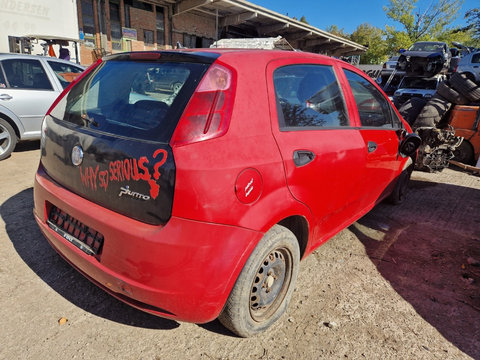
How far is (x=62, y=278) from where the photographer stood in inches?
98.4

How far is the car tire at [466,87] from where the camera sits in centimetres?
618

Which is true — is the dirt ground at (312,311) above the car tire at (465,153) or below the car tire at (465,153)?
below

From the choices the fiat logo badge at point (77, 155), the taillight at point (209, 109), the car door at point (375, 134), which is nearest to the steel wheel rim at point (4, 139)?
the fiat logo badge at point (77, 155)

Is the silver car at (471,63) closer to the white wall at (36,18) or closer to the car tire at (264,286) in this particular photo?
the car tire at (264,286)

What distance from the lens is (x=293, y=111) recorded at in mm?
2176

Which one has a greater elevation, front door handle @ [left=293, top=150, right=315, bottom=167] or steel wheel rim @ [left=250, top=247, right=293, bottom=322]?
front door handle @ [left=293, top=150, right=315, bottom=167]

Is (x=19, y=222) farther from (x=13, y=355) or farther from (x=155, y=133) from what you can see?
(x=155, y=133)

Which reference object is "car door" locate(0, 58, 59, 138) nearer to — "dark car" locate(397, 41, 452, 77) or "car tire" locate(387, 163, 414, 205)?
"car tire" locate(387, 163, 414, 205)

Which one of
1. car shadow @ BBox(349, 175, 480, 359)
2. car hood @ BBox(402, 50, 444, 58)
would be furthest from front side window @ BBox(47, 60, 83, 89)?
car hood @ BBox(402, 50, 444, 58)

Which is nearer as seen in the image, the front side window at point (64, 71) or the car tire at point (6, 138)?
the car tire at point (6, 138)

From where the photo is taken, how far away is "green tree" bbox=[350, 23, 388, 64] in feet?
126

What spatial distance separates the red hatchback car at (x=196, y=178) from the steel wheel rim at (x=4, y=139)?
369 cm

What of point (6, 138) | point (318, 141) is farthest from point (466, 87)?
point (6, 138)

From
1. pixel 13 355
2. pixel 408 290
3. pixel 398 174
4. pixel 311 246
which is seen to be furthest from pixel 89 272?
pixel 398 174
